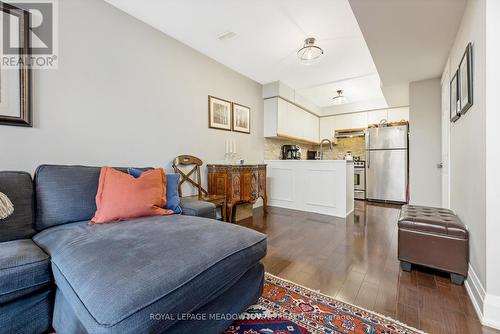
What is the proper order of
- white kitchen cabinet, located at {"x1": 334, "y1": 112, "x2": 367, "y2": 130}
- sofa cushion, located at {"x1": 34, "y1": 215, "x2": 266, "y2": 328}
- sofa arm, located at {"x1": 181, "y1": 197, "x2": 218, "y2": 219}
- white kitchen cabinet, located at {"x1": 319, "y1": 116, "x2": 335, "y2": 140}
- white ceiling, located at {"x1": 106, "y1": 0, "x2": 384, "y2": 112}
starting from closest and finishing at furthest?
sofa cushion, located at {"x1": 34, "y1": 215, "x2": 266, "y2": 328} → sofa arm, located at {"x1": 181, "y1": 197, "x2": 218, "y2": 219} → white ceiling, located at {"x1": 106, "y1": 0, "x2": 384, "y2": 112} → white kitchen cabinet, located at {"x1": 334, "y1": 112, "x2": 367, "y2": 130} → white kitchen cabinet, located at {"x1": 319, "y1": 116, "x2": 335, "y2": 140}

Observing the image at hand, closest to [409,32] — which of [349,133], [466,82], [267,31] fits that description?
[466,82]

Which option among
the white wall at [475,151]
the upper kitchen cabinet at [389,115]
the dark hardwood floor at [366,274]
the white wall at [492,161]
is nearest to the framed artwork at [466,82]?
the white wall at [475,151]

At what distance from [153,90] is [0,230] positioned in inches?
73.4

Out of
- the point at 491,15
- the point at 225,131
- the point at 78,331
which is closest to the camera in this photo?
the point at 78,331

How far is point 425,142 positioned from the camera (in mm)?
3232

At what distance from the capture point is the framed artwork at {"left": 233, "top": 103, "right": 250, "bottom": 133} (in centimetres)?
379

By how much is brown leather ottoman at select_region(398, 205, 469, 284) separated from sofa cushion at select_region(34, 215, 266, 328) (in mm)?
1339

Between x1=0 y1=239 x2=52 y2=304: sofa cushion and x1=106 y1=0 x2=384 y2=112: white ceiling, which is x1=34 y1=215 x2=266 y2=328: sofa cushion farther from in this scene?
x1=106 y1=0 x2=384 y2=112: white ceiling

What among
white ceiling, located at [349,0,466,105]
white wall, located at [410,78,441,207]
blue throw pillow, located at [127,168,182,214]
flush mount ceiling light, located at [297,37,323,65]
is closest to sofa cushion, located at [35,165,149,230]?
blue throw pillow, located at [127,168,182,214]

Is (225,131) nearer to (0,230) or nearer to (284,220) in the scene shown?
(284,220)

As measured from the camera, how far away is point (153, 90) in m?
2.58

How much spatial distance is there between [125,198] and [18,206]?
620 mm

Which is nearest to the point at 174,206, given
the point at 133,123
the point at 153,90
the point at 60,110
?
the point at 133,123

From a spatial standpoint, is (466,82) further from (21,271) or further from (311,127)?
(311,127)
